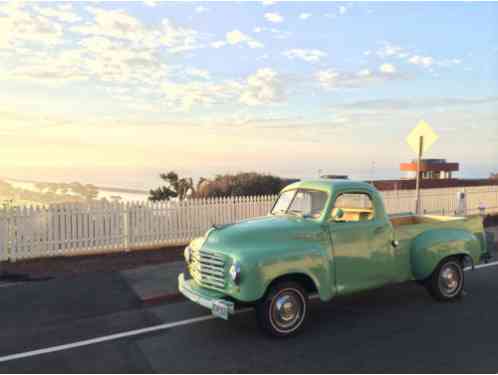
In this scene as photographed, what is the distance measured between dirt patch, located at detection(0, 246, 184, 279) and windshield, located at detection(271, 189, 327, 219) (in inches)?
185

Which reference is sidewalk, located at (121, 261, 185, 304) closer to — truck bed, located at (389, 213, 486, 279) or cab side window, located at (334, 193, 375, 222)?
cab side window, located at (334, 193, 375, 222)

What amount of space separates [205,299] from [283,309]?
1.01m

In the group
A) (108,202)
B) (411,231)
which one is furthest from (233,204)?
(411,231)

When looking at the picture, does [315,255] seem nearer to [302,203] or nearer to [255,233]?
[255,233]

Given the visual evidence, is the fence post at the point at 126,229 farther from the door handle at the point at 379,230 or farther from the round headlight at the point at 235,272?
the door handle at the point at 379,230

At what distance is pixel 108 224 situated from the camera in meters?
12.3

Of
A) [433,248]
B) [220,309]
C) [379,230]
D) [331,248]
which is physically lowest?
[220,309]

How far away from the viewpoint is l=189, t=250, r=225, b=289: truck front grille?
5.85 metres

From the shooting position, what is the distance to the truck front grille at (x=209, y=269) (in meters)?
5.85

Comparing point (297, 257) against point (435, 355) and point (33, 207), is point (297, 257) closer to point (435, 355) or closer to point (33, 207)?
point (435, 355)

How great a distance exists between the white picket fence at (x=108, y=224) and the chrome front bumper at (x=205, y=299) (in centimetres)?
645

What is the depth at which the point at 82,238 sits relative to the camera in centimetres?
1205

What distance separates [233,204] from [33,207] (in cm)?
573

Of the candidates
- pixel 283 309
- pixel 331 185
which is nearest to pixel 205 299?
pixel 283 309
